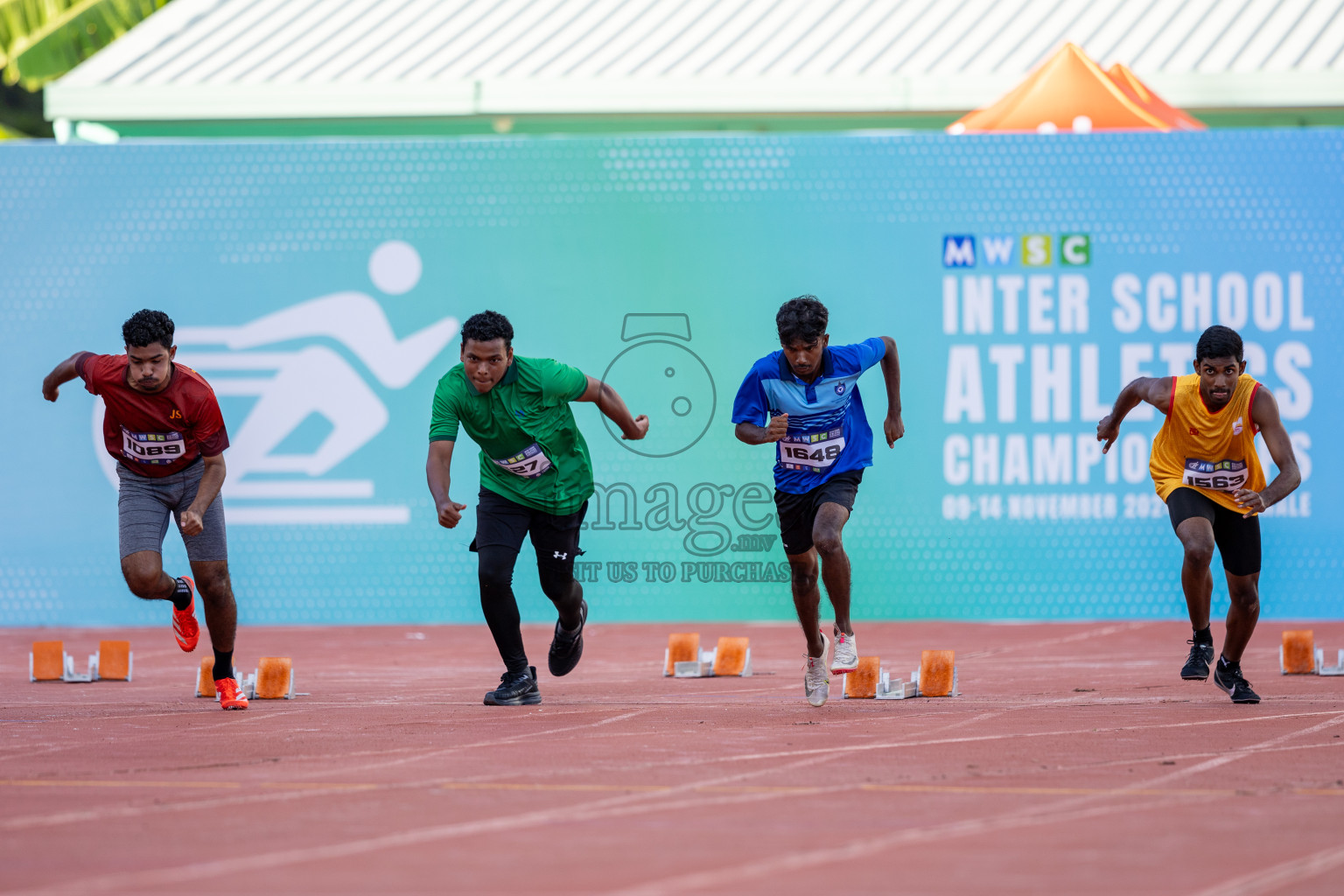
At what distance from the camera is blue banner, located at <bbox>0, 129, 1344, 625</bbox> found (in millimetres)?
12750

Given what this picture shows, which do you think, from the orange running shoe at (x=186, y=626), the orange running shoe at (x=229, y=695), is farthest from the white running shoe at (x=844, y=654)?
the orange running shoe at (x=186, y=626)

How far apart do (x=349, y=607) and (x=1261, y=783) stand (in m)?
9.20

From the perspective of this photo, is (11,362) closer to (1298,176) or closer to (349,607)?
(349,607)

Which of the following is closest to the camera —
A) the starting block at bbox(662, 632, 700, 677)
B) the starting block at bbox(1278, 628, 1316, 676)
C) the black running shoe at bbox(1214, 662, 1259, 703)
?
the black running shoe at bbox(1214, 662, 1259, 703)

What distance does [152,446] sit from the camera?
7.53 metres

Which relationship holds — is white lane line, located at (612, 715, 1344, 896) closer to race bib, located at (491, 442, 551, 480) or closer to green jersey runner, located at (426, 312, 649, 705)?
green jersey runner, located at (426, 312, 649, 705)

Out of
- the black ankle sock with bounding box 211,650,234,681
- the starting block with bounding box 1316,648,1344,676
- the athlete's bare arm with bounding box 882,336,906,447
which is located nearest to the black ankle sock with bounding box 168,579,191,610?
the black ankle sock with bounding box 211,650,234,681

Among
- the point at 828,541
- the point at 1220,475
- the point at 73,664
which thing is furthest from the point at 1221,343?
the point at 73,664

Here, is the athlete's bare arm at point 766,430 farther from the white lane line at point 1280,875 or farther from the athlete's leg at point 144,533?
the white lane line at point 1280,875

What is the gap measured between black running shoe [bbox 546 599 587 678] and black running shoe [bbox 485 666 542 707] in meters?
0.54

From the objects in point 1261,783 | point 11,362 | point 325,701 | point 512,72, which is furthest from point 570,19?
point 1261,783

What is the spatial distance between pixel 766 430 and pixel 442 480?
1.54 m

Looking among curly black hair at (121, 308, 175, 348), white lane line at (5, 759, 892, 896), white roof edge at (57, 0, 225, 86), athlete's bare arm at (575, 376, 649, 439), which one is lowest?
white lane line at (5, 759, 892, 896)

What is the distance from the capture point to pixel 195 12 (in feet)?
52.9
